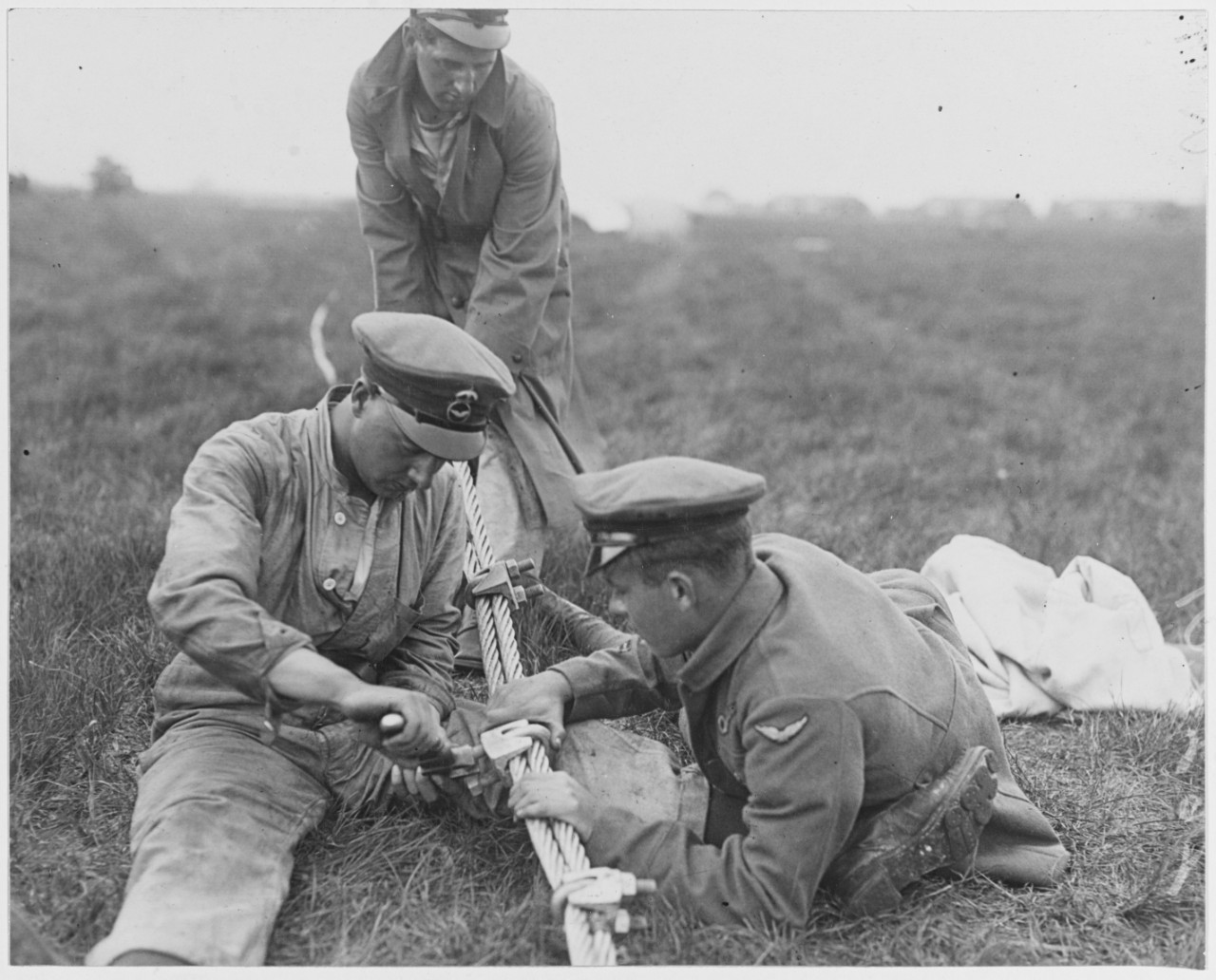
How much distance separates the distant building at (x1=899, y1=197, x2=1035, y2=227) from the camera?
1620 centimetres

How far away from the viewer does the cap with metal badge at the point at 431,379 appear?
2.88 metres

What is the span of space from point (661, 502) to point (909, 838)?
1.07 metres

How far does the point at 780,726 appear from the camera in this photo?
2.68 m

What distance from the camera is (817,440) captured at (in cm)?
745

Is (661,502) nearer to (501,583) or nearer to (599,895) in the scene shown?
(599,895)

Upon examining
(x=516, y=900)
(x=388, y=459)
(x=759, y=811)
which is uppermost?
(x=388, y=459)

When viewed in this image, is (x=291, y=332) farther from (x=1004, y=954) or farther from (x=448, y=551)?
(x=1004, y=954)

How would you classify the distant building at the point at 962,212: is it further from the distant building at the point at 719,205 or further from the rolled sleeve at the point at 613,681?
the rolled sleeve at the point at 613,681

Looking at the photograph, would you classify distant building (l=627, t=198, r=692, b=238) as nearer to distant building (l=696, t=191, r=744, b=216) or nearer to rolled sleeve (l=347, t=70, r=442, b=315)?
distant building (l=696, t=191, r=744, b=216)

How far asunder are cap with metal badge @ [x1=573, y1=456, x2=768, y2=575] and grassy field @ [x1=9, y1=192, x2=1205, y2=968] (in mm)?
936

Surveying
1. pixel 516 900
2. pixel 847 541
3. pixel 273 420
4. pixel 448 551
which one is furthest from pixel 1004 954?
pixel 847 541

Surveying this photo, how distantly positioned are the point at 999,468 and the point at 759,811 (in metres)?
4.83

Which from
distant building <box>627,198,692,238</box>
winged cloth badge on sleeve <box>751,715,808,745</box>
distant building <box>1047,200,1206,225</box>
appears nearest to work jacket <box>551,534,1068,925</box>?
winged cloth badge on sleeve <box>751,715,808,745</box>

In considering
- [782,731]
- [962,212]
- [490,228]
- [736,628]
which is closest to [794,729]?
[782,731]
